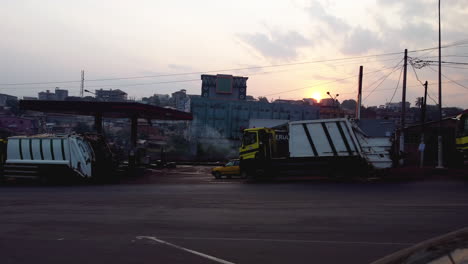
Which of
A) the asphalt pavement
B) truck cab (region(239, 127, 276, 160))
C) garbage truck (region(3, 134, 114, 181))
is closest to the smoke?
garbage truck (region(3, 134, 114, 181))

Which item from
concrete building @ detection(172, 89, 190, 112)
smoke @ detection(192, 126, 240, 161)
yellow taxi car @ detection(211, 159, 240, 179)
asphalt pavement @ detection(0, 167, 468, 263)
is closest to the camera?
asphalt pavement @ detection(0, 167, 468, 263)

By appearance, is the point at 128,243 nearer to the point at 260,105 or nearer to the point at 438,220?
the point at 438,220

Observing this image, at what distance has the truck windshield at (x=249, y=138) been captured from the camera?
23062 mm

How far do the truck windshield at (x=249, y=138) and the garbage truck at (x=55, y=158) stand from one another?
25.7 feet

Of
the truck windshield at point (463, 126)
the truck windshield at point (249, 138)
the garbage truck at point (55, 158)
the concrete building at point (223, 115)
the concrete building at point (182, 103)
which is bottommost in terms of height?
the garbage truck at point (55, 158)

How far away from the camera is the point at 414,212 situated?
1127cm

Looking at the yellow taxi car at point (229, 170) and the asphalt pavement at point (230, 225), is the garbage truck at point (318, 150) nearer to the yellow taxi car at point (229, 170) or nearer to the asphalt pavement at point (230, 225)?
the asphalt pavement at point (230, 225)

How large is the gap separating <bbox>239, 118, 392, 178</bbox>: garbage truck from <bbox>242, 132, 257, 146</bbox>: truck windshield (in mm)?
52

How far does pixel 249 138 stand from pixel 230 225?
521 inches

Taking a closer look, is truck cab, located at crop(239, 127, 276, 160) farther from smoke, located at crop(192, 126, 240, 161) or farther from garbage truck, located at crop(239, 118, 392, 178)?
smoke, located at crop(192, 126, 240, 161)

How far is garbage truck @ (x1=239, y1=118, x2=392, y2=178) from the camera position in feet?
67.7

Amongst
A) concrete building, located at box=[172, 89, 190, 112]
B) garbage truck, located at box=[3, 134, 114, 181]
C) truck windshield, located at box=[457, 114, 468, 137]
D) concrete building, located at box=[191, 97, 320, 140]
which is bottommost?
garbage truck, located at box=[3, 134, 114, 181]

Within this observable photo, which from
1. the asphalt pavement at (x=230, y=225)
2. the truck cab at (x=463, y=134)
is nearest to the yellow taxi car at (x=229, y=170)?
the asphalt pavement at (x=230, y=225)

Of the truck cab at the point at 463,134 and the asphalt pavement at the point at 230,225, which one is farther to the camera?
the truck cab at the point at 463,134
